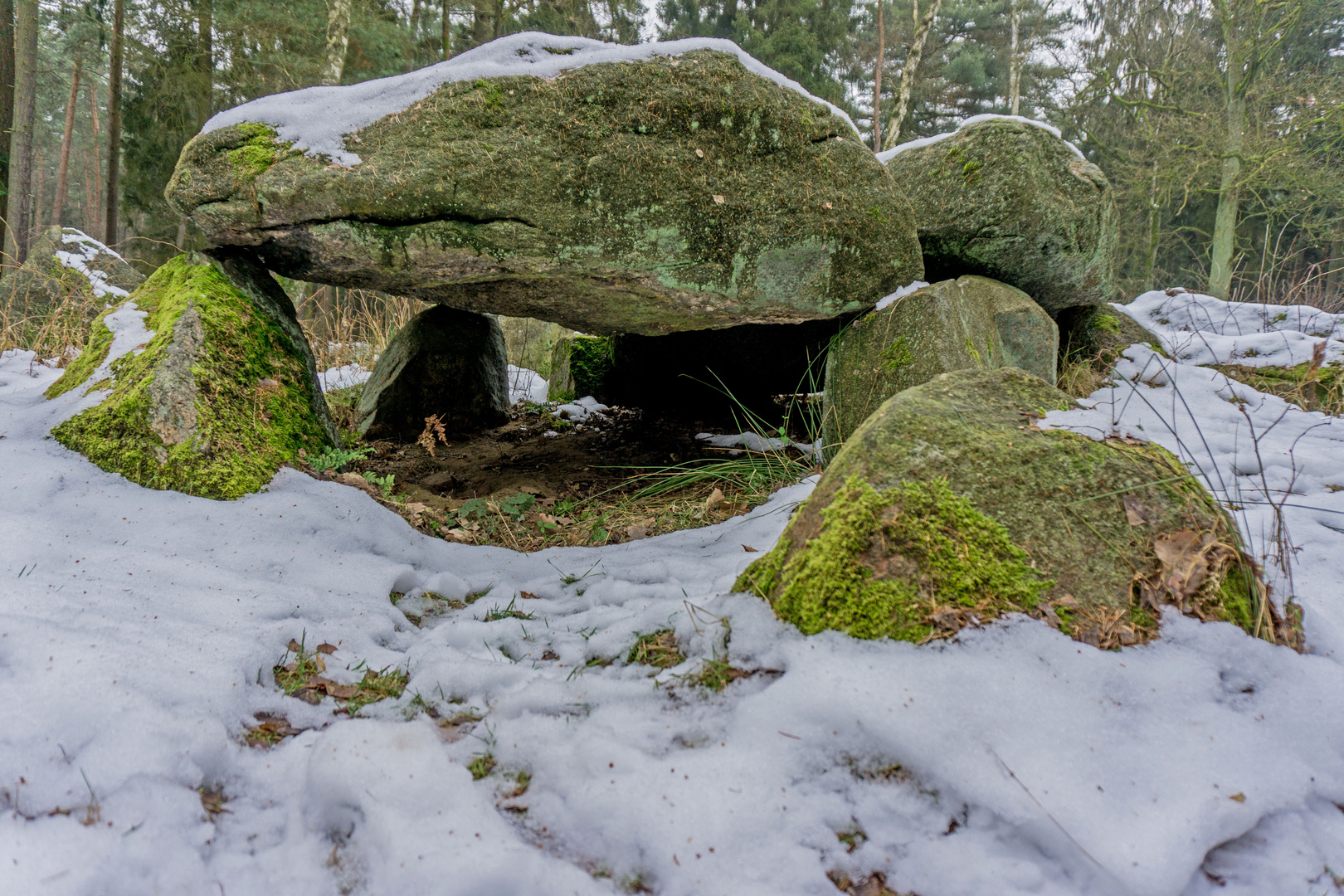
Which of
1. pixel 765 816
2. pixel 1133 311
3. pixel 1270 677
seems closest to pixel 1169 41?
pixel 1133 311

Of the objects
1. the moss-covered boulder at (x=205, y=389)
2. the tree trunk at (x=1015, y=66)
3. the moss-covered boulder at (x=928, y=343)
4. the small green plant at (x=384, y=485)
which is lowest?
the small green plant at (x=384, y=485)

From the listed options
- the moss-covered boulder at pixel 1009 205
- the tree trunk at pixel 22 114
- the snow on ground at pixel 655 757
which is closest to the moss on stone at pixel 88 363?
the snow on ground at pixel 655 757

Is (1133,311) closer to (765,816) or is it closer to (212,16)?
(765,816)

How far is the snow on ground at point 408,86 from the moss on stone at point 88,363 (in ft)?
3.27

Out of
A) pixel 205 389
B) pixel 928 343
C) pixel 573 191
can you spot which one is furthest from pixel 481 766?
pixel 928 343

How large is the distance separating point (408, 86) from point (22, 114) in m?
8.15

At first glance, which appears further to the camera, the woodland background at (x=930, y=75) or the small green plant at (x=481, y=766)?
the woodland background at (x=930, y=75)

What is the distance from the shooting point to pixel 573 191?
266 centimetres

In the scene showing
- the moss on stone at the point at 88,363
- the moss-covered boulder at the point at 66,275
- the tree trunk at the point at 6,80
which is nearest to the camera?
the moss on stone at the point at 88,363

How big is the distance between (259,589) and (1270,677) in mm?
2466

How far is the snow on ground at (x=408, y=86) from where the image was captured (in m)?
2.66

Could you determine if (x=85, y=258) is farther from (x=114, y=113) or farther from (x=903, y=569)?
(x=903, y=569)

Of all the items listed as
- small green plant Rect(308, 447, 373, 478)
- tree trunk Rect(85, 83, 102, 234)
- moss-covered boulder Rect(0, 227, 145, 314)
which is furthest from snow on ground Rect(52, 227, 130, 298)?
tree trunk Rect(85, 83, 102, 234)

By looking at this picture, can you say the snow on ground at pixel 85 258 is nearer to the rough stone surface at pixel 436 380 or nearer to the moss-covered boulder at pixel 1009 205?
the rough stone surface at pixel 436 380
